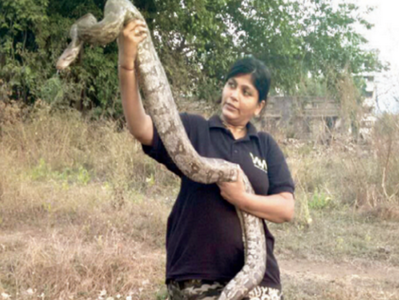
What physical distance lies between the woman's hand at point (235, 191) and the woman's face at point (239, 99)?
264mm

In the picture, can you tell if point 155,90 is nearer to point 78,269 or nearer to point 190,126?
point 190,126

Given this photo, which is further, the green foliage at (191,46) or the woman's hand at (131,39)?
the green foliage at (191,46)

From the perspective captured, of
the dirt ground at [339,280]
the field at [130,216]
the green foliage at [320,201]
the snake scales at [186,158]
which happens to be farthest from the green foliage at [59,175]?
the snake scales at [186,158]

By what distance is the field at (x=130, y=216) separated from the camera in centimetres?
435

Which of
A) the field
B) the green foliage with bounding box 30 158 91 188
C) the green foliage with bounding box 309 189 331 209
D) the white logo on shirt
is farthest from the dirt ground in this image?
the green foliage with bounding box 30 158 91 188

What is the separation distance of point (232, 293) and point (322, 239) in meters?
3.70

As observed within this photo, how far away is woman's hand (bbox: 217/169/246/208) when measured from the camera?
2.36 metres

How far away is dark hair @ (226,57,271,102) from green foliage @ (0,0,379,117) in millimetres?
5728

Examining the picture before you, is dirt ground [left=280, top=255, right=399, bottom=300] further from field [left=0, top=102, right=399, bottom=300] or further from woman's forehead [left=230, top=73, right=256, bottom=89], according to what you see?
woman's forehead [left=230, top=73, right=256, bottom=89]

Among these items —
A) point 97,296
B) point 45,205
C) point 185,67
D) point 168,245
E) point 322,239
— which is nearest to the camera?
point 168,245

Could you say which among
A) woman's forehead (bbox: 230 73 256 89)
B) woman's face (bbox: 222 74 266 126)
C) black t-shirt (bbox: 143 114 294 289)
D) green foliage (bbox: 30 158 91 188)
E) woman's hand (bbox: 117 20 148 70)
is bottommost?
green foliage (bbox: 30 158 91 188)

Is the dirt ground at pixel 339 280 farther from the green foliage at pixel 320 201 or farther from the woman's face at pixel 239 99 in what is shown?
the woman's face at pixel 239 99

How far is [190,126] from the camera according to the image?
8.22 ft

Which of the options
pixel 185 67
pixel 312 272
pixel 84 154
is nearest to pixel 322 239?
pixel 312 272
